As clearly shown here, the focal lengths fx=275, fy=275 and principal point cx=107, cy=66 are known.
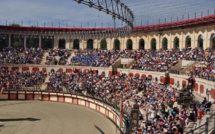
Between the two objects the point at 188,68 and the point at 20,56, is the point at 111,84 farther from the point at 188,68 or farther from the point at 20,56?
the point at 20,56

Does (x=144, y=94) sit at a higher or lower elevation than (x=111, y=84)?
lower

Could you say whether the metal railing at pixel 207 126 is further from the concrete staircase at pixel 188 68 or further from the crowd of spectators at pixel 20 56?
the crowd of spectators at pixel 20 56

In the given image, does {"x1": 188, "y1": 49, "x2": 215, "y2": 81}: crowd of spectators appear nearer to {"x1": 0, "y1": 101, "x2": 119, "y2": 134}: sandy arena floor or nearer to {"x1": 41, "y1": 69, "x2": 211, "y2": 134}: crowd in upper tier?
{"x1": 41, "y1": 69, "x2": 211, "y2": 134}: crowd in upper tier

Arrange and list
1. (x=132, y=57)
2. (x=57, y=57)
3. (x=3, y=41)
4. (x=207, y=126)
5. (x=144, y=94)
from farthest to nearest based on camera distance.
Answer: (x=3, y=41)
(x=57, y=57)
(x=132, y=57)
(x=144, y=94)
(x=207, y=126)

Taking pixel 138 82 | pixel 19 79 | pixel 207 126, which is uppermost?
pixel 138 82

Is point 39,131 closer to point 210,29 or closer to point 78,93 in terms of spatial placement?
point 78,93

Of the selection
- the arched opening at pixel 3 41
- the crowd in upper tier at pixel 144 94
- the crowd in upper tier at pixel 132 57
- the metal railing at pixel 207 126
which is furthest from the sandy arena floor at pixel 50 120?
the arched opening at pixel 3 41

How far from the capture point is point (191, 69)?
36188 millimetres

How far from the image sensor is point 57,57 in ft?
204

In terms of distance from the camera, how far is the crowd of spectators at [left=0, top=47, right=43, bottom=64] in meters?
58.1

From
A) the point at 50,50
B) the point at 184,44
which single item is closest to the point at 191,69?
the point at 184,44

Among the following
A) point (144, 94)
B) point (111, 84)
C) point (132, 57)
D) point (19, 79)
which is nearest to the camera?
point (144, 94)

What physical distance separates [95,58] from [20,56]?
16.5m

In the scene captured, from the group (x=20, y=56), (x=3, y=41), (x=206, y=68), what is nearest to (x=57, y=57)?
(x=20, y=56)
